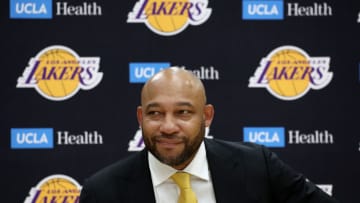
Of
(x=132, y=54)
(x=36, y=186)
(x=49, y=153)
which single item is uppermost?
(x=132, y=54)

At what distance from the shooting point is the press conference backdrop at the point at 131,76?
286cm

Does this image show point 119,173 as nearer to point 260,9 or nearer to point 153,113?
point 153,113

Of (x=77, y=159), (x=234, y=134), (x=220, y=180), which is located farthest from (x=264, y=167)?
(x=77, y=159)

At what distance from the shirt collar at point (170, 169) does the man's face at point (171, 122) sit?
0.07 metres

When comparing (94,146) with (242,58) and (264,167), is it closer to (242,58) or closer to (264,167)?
(242,58)

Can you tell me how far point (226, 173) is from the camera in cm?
156

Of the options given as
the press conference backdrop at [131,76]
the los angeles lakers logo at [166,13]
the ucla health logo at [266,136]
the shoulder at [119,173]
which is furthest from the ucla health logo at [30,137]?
the shoulder at [119,173]

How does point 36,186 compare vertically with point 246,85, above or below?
below

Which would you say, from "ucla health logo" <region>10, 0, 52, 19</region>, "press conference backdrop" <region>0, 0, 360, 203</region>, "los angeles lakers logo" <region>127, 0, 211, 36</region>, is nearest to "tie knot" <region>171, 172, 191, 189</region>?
"press conference backdrop" <region>0, 0, 360, 203</region>

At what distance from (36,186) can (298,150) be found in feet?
4.85

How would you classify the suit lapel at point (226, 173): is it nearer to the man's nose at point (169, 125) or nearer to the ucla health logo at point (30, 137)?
the man's nose at point (169, 125)

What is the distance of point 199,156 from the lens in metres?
1.56

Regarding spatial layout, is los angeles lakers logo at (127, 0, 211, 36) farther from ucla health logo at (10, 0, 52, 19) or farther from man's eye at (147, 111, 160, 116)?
man's eye at (147, 111, 160, 116)

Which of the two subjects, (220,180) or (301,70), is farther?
(301,70)
